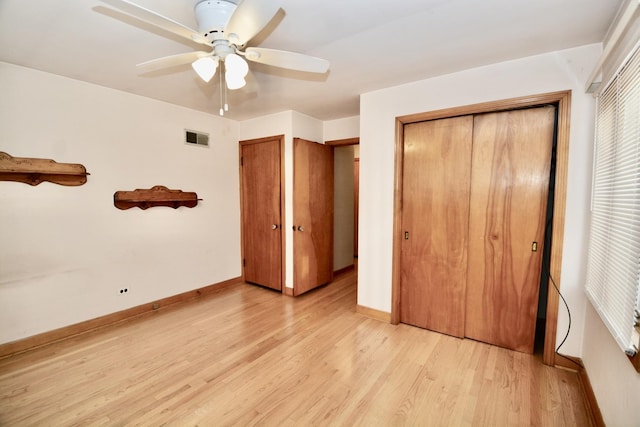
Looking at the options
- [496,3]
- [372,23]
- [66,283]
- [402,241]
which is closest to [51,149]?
[66,283]

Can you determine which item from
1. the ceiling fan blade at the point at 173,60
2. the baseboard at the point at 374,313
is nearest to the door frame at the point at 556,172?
the baseboard at the point at 374,313

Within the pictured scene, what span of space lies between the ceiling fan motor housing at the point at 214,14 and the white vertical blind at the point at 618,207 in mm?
1960

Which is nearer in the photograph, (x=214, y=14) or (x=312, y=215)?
(x=214, y=14)

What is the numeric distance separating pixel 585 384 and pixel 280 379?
209 centimetres

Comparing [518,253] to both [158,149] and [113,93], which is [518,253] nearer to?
[158,149]

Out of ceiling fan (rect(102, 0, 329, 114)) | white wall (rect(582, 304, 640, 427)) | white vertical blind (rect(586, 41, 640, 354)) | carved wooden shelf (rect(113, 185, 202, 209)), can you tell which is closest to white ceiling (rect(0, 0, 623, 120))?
ceiling fan (rect(102, 0, 329, 114))

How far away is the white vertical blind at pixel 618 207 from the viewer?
1.27 metres

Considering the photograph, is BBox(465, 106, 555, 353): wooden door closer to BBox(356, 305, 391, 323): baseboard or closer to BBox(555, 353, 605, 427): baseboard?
BBox(555, 353, 605, 427): baseboard

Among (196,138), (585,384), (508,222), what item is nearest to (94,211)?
(196,138)

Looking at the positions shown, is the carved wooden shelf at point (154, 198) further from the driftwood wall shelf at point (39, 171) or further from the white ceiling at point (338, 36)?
the white ceiling at point (338, 36)

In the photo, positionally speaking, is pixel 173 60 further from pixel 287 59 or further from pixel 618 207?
pixel 618 207

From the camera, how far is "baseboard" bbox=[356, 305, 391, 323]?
2898 millimetres

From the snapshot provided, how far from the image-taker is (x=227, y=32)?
53.8 inches

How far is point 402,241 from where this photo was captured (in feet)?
9.21
